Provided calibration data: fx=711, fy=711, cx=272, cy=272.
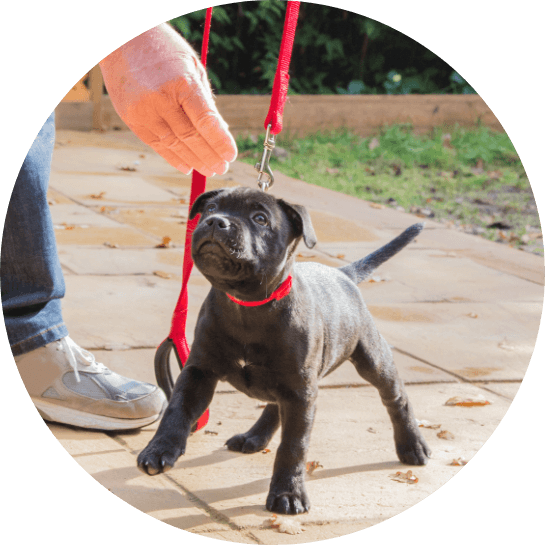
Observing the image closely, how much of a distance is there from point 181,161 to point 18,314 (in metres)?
0.93

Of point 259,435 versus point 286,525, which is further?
point 259,435

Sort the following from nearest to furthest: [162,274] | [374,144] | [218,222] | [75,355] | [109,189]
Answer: [218,222], [75,355], [162,274], [109,189], [374,144]

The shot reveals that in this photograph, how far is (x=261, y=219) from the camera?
2.21m

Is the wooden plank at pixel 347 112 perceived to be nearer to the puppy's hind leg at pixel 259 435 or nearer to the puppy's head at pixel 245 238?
the puppy's hind leg at pixel 259 435

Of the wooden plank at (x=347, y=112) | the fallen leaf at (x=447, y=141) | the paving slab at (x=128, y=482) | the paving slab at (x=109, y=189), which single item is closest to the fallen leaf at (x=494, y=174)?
the fallen leaf at (x=447, y=141)

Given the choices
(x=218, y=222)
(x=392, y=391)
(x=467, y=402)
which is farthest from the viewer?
(x=467, y=402)

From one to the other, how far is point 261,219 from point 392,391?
102 cm

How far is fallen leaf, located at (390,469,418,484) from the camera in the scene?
8.80 feet

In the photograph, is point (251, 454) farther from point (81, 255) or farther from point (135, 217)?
point (135, 217)

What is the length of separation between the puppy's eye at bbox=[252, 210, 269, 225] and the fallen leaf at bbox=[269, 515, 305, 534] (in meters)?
0.95

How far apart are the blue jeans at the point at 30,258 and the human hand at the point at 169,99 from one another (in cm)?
50

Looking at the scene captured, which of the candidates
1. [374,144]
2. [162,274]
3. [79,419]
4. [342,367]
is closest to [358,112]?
[374,144]

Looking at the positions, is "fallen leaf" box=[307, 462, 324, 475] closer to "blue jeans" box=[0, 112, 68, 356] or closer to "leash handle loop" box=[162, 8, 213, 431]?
"leash handle loop" box=[162, 8, 213, 431]

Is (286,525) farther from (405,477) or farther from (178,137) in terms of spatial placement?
(178,137)
